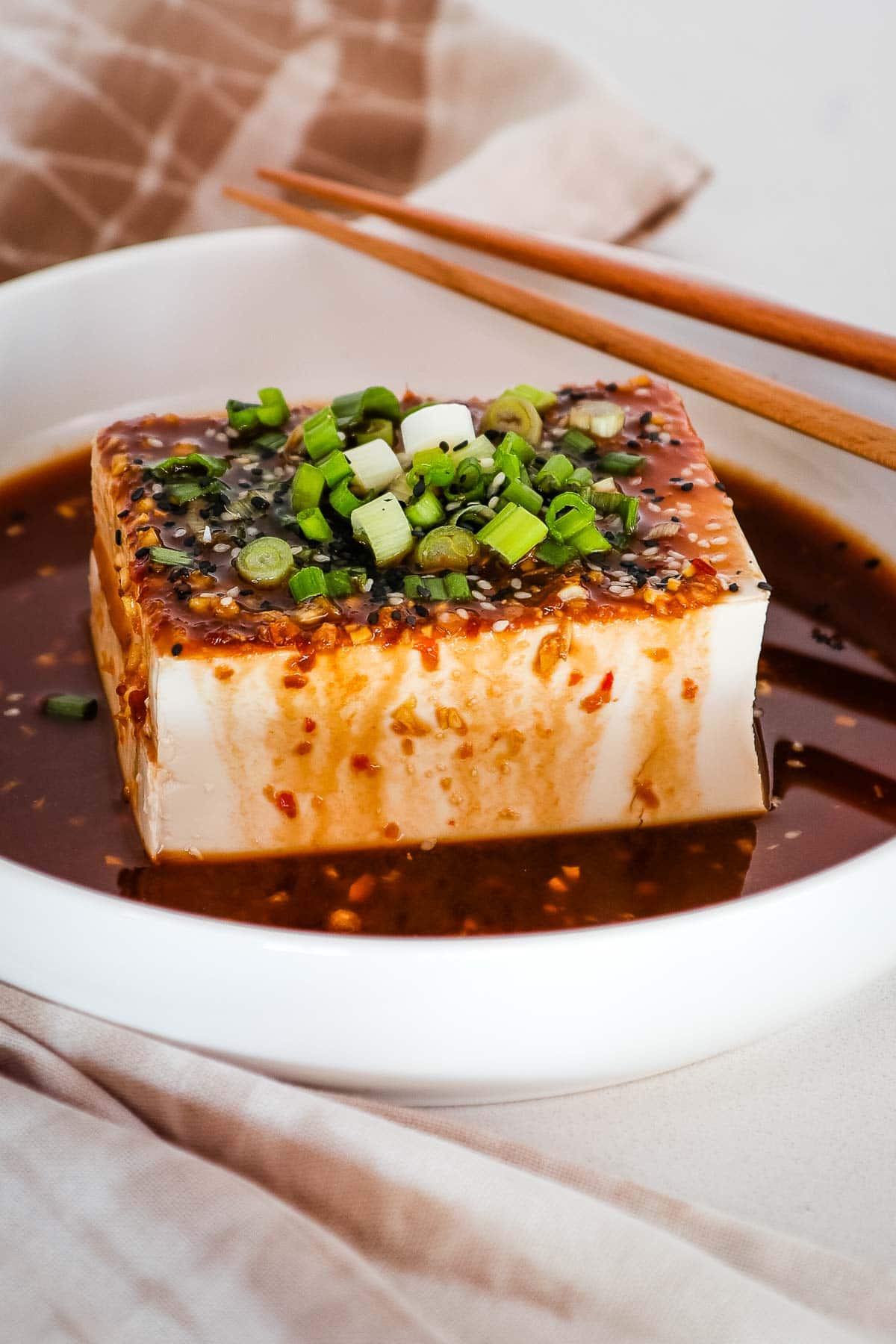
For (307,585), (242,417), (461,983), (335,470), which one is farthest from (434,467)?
(461,983)

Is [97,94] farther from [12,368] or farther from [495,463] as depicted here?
[495,463]

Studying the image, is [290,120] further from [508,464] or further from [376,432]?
[508,464]

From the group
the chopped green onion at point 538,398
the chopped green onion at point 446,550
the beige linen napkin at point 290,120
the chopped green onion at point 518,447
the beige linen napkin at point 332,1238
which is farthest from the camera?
the beige linen napkin at point 290,120

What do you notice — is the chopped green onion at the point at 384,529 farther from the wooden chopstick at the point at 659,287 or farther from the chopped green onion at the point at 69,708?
the wooden chopstick at the point at 659,287

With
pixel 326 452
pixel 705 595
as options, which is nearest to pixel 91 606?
pixel 326 452

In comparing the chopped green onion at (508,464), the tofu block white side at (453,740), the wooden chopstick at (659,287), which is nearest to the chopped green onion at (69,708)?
the tofu block white side at (453,740)

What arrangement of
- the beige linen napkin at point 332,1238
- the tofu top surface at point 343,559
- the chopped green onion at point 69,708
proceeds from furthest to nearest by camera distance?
the chopped green onion at point 69,708 → the tofu top surface at point 343,559 → the beige linen napkin at point 332,1238

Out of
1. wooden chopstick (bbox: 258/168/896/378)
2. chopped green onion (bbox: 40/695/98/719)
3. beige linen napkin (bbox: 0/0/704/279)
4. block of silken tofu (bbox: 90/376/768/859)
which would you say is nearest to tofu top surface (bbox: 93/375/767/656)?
block of silken tofu (bbox: 90/376/768/859)
